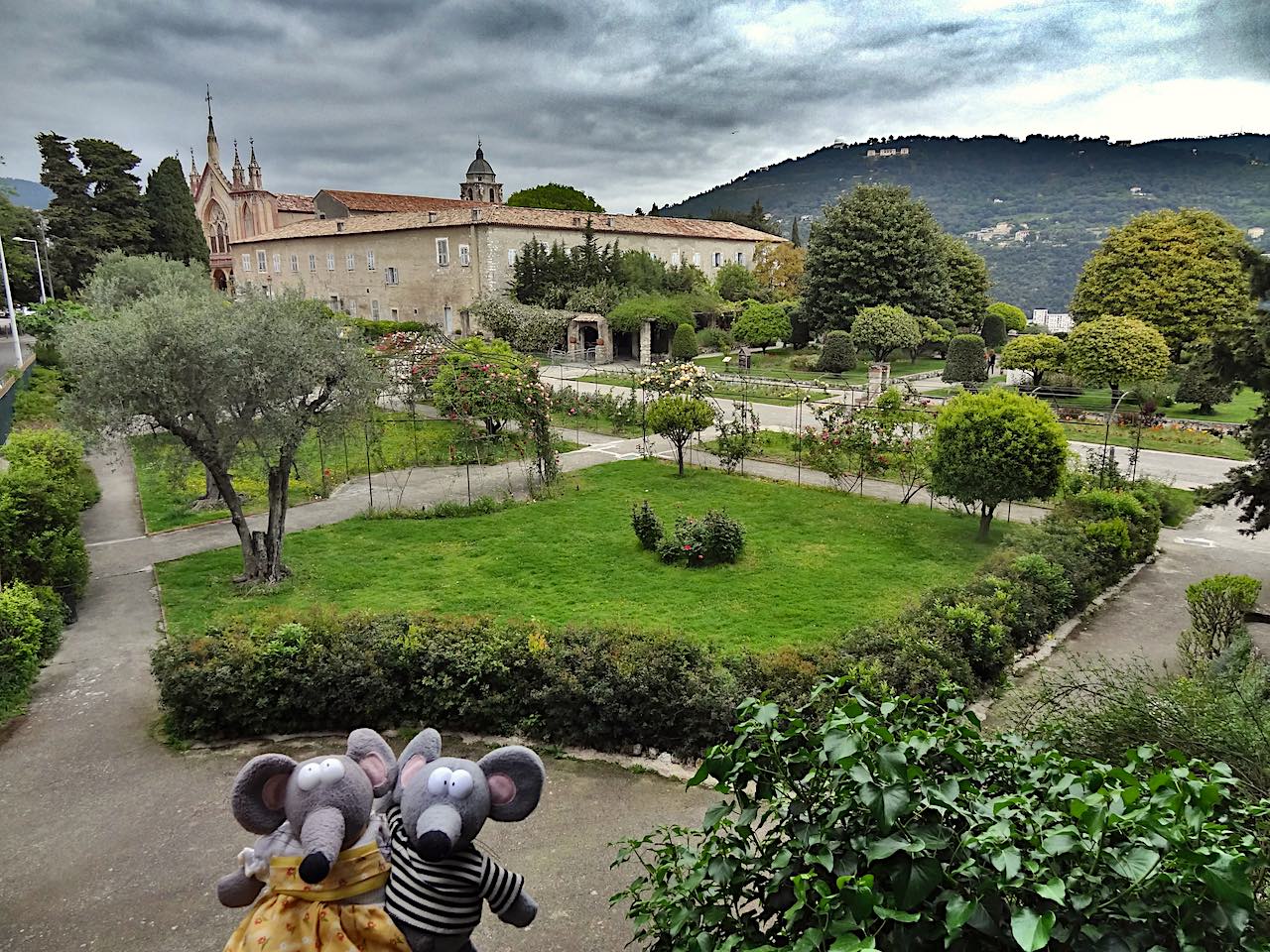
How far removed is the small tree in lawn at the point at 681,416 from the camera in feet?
57.9

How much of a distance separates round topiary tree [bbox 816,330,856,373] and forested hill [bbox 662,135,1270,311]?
48.9 metres

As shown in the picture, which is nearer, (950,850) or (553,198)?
(950,850)

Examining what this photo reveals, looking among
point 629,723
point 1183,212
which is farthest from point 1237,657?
point 1183,212

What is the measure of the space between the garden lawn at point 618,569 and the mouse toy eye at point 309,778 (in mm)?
5114

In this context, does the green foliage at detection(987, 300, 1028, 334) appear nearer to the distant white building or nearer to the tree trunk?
the distant white building

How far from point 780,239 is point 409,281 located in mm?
25297

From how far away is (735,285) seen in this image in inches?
1964

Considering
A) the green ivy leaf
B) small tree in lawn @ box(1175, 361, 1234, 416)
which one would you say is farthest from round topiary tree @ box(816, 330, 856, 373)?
the green ivy leaf

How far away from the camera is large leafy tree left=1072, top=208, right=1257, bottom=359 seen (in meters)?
29.2

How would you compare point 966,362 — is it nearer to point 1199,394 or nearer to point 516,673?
point 1199,394

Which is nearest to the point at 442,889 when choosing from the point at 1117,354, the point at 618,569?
the point at 618,569

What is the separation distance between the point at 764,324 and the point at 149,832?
36880 mm

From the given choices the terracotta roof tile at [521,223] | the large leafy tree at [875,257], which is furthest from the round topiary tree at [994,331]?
the terracotta roof tile at [521,223]

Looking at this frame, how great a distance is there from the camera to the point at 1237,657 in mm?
7188
